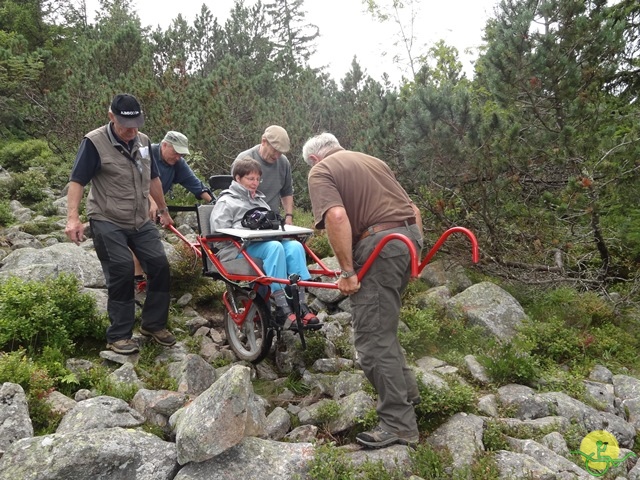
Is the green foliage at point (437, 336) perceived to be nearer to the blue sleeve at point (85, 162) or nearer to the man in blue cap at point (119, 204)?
the man in blue cap at point (119, 204)

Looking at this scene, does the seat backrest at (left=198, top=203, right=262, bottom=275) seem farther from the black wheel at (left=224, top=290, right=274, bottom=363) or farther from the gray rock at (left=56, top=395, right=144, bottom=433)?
the gray rock at (left=56, top=395, right=144, bottom=433)

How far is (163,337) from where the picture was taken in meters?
5.33

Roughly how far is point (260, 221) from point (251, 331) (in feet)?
3.73

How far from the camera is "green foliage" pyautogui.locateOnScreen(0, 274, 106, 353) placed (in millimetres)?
4762

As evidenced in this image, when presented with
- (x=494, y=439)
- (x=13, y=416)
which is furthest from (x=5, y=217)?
(x=494, y=439)

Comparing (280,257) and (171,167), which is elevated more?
(171,167)

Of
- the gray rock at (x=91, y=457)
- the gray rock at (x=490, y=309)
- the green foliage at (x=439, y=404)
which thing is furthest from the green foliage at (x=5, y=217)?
the green foliage at (x=439, y=404)

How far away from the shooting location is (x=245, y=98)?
40.9 feet

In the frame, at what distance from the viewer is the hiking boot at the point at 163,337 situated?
5324 millimetres

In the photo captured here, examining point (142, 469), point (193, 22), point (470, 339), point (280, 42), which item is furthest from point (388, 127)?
point (280, 42)

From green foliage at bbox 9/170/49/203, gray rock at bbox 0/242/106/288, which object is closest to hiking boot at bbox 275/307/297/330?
gray rock at bbox 0/242/106/288

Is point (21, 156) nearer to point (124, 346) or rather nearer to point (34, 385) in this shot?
point (124, 346)

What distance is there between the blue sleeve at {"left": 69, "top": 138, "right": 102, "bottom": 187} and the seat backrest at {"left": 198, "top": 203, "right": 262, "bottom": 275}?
1265 mm

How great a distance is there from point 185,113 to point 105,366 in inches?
339
